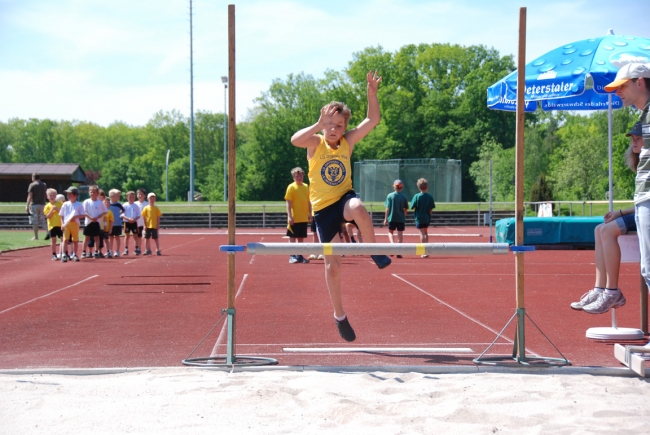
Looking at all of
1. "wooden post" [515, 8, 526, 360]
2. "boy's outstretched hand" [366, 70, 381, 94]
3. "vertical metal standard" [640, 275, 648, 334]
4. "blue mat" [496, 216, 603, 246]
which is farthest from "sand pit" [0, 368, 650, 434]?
"blue mat" [496, 216, 603, 246]

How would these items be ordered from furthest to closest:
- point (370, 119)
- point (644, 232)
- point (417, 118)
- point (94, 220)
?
point (417, 118), point (94, 220), point (370, 119), point (644, 232)

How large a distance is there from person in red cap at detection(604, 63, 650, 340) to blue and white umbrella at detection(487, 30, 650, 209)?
Result: 2.54 meters

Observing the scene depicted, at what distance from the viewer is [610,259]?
593 cm

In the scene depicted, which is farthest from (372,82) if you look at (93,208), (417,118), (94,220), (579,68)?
(417,118)

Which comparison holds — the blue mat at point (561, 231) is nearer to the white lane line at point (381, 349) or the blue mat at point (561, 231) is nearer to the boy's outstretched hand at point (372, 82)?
the white lane line at point (381, 349)

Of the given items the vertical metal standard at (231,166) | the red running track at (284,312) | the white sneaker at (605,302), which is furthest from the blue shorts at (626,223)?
the vertical metal standard at (231,166)

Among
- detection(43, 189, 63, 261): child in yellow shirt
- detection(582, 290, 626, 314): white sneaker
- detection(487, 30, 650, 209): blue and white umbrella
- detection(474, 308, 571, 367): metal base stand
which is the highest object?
detection(487, 30, 650, 209): blue and white umbrella

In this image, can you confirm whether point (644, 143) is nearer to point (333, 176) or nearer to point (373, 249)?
point (373, 249)

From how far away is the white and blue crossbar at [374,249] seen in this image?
527cm

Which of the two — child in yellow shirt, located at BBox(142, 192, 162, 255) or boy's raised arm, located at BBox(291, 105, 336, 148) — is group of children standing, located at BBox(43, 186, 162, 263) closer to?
child in yellow shirt, located at BBox(142, 192, 162, 255)

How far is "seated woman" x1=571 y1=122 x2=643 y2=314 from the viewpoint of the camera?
5.89 metres

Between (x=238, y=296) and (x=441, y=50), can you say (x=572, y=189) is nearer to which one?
(x=441, y=50)

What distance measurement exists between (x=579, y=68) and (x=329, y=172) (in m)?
4.20

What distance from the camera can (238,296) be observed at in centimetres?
994
